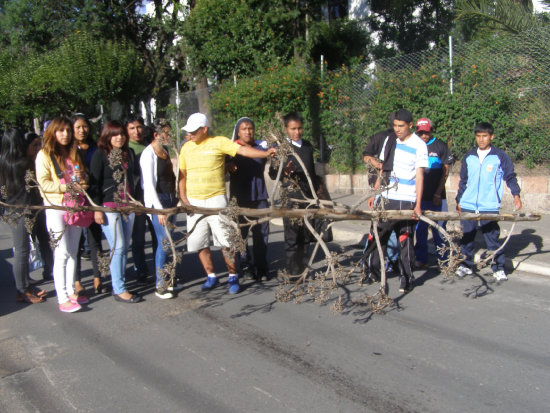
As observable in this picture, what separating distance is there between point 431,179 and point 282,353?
3101mm

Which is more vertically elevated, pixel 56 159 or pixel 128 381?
pixel 56 159

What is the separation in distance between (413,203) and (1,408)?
3876 mm

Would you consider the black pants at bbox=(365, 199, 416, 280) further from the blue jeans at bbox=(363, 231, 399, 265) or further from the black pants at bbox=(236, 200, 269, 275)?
the black pants at bbox=(236, 200, 269, 275)

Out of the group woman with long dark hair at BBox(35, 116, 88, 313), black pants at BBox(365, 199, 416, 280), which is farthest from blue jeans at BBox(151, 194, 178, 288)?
black pants at BBox(365, 199, 416, 280)

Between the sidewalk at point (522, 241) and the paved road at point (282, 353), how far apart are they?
0.36 meters

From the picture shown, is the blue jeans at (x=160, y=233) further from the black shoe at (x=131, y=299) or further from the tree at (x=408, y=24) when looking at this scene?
the tree at (x=408, y=24)

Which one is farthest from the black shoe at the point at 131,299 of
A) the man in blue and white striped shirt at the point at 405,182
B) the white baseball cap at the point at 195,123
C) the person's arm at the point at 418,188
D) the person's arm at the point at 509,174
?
the person's arm at the point at 509,174

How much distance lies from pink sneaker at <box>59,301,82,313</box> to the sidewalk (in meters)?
4.12

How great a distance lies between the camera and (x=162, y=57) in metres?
19.5

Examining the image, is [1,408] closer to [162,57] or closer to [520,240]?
[520,240]

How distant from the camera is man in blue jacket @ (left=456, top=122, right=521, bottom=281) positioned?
559 centimetres

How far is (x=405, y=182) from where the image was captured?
206 inches

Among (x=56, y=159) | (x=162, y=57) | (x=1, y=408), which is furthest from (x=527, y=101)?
(x=162, y=57)

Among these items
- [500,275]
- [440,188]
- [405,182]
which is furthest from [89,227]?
[500,275]
